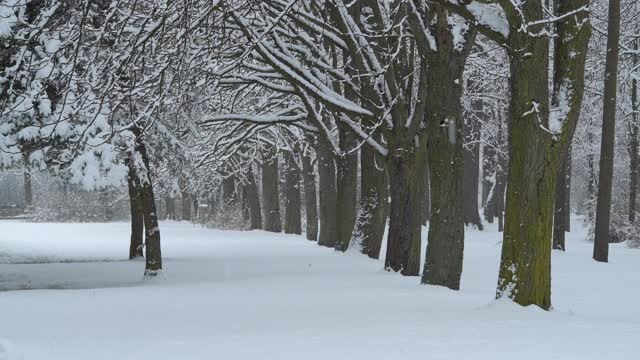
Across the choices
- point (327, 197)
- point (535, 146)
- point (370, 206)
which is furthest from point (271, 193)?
point (535, 146)

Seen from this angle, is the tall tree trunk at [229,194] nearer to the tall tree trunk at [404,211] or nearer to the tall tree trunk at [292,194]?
the tall tree trunk at [292,194]

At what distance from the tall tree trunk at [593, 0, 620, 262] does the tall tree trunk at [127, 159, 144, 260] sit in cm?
1130

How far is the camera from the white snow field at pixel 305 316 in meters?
5.70

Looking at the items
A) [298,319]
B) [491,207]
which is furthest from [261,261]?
[491,207]

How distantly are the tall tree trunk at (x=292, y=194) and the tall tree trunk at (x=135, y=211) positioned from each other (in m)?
10.7

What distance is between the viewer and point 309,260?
15.8 metres

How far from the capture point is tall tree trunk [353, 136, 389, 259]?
14.9 meters

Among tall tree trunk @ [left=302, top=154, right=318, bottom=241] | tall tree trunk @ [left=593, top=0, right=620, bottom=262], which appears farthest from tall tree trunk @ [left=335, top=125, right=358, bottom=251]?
tall tree trunk @ [left=302, top=154, right=318, bottom=241]

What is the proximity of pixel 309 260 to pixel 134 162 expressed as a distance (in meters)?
5.07

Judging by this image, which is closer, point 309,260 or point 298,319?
point 298,319

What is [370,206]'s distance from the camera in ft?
48.8

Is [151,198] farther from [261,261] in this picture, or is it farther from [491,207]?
[491,207]

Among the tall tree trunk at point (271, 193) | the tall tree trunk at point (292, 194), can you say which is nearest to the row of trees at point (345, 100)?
the tall tree trunk at point (292, 194)

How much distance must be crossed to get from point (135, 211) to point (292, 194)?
480 inches
